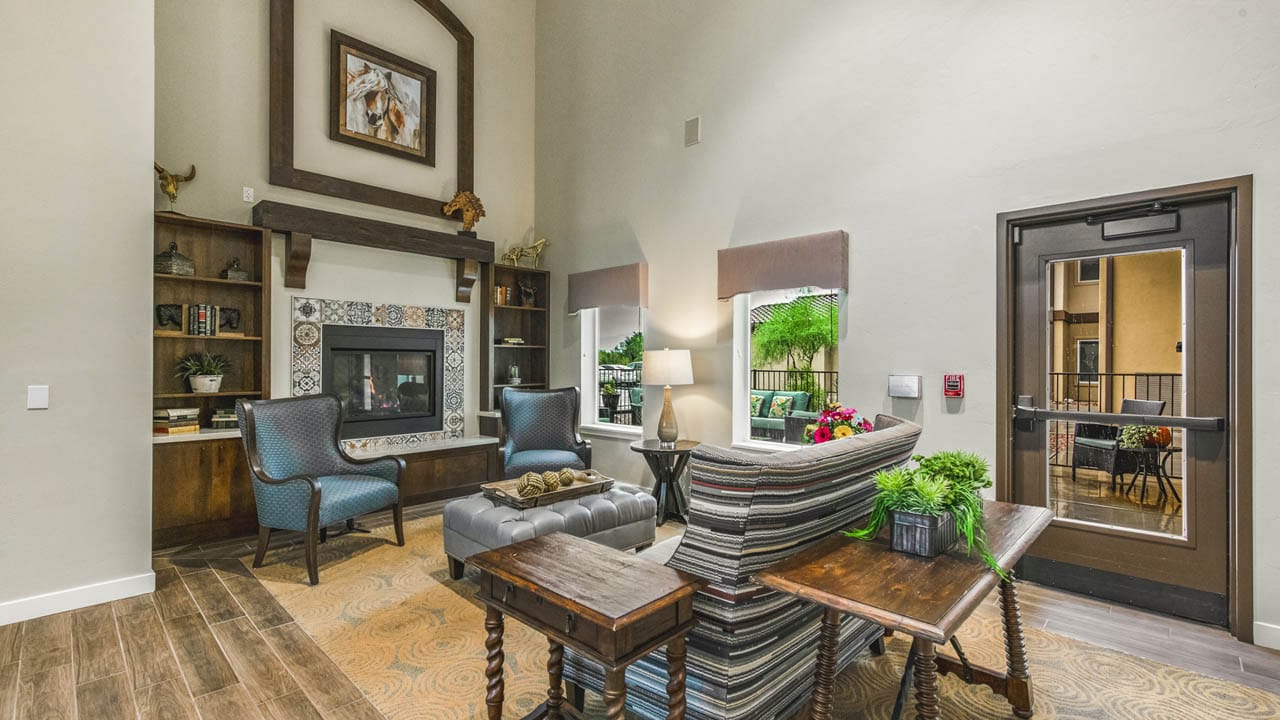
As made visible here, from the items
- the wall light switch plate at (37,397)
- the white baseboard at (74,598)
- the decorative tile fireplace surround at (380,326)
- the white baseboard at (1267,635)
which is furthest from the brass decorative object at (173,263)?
the white baseboard at (1267,635)

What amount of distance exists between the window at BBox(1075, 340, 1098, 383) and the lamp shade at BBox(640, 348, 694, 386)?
2.43m

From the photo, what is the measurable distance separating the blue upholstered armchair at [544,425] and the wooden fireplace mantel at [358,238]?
50.9 inches

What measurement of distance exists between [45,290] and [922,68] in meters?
4.88

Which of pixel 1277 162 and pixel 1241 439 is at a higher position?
pixel 1277 162

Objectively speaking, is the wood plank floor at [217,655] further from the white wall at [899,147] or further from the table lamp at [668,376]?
the table lamp at [668,376]

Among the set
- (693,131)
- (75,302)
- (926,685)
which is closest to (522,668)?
(926,685)

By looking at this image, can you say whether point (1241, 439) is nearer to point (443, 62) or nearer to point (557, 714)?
point (557, 714)

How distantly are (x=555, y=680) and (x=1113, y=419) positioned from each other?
3033 mm

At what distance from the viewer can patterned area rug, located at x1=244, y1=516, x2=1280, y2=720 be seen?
2094 millimetres

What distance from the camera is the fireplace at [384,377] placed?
4.82 metres

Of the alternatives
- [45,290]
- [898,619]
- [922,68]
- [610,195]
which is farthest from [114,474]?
[922,68]

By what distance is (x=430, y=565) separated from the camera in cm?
355

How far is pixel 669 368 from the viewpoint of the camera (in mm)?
4531

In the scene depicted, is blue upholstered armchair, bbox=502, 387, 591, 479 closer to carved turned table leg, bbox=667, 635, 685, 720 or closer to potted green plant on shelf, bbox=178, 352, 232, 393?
potted green plant on shelf, bbox=178, 352, 232, 393
